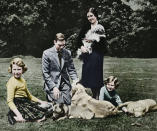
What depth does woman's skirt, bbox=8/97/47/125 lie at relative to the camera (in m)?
6.55

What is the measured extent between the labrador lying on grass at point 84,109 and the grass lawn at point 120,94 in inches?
5.6

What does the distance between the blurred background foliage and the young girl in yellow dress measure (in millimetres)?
18367

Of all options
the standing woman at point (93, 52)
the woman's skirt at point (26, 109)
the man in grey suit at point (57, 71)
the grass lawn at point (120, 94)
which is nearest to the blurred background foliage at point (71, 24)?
the grass lawn at point (120, 94)

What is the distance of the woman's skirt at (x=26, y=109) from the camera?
655cm

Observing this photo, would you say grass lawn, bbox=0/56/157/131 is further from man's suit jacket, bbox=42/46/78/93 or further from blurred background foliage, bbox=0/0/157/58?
blurred background foliage, bbox=0/0/157/58

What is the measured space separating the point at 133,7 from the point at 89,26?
1980 cm

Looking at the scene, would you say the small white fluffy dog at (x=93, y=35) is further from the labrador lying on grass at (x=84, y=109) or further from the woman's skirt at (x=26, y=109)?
the woman's skirt at (x=26, y=109)

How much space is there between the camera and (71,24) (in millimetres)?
29406

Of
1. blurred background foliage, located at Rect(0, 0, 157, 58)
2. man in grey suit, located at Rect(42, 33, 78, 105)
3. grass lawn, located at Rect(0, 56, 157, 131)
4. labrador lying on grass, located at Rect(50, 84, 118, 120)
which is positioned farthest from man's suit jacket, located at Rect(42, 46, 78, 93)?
blurred background foliage, located at Rect(0, 0, 157, 58)

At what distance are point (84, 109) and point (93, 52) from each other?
1.26 m

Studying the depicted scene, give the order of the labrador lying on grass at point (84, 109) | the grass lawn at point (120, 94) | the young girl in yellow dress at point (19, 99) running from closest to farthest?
the grass lawn at point (120, 94) < the young girl in yellow dress at point (19, 99) < the labrador lying on grass at point (84, 109)

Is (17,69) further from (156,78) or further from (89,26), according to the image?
(156,78)

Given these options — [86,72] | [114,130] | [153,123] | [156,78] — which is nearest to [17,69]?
[86,72]

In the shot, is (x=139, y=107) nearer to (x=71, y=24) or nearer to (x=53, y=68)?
(x=53, y=68)
